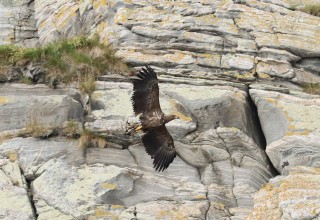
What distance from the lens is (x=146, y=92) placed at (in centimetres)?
1039

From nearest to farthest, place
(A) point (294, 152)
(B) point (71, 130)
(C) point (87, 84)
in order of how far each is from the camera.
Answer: (B) point (71, 130), (A) point (294, 152), (C) point (87, 84)

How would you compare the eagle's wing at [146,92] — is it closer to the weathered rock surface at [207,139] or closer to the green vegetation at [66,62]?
the weathered rock surface at [207,139]

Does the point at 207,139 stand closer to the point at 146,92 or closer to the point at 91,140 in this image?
the point at 146,92

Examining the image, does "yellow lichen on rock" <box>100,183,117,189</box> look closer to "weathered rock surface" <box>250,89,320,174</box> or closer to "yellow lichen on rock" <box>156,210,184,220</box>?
"yellow lichen on rock" <box>156,210,184,220</box>

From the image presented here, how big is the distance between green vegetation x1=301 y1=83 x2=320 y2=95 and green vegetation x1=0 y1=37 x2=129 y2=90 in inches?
123

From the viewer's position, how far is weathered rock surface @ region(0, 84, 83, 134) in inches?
401

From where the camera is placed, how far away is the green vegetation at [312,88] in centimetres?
1193

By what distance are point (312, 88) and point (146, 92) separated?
10.7ft

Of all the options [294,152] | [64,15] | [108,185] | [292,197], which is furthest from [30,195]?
[64,15]

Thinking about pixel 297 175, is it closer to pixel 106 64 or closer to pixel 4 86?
pixel 106 64

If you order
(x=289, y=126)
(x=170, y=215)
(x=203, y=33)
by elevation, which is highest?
(x=203, y=33)

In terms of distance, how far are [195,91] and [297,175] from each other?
8.32 feet

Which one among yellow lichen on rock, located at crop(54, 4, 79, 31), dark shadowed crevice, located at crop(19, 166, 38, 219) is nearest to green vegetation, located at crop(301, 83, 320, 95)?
yellow lichen on rock, located at crop(54, 4, 79, 31)

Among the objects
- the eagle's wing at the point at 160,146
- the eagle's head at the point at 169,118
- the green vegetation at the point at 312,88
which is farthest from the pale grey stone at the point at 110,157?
the green vegetation at the point at 312,88
